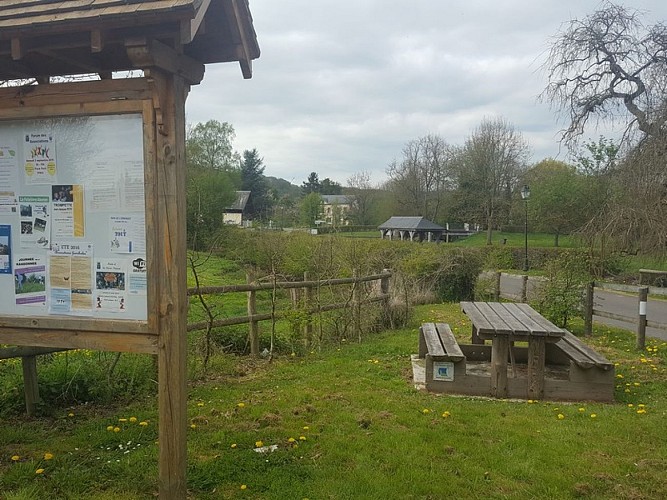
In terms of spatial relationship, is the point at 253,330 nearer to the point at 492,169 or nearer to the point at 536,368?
the point at 536,368

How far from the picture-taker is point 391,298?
11.2 m

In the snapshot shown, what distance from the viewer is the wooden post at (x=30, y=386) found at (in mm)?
4871

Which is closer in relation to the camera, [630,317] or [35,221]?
[35,221]

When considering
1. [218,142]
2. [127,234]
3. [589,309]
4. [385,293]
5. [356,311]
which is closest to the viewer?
[127,234]

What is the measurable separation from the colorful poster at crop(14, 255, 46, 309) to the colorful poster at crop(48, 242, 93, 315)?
0.25 ft

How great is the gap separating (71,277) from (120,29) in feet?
5.25

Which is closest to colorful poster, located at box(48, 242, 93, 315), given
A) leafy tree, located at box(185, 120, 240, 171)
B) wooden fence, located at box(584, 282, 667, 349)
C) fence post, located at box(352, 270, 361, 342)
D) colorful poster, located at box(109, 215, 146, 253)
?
colorful poster, located at box(109, 215, 146, 253)

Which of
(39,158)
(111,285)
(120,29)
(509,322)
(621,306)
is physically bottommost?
(621,306)

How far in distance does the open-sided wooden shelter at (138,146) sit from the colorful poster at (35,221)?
0.06 meters

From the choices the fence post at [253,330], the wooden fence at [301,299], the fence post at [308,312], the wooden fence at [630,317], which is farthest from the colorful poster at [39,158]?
the wooden fence at [630,317]

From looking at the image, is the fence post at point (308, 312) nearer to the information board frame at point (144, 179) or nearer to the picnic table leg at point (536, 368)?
the picnic table leg at point (536, 368)

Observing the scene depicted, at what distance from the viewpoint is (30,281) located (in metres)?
3.59

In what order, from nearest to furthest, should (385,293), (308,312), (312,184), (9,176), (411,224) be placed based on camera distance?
(9,176) → (308,312) → (385,293) → (411,224) → (312,184)

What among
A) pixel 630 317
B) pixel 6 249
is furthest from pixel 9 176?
pixel 630 317
